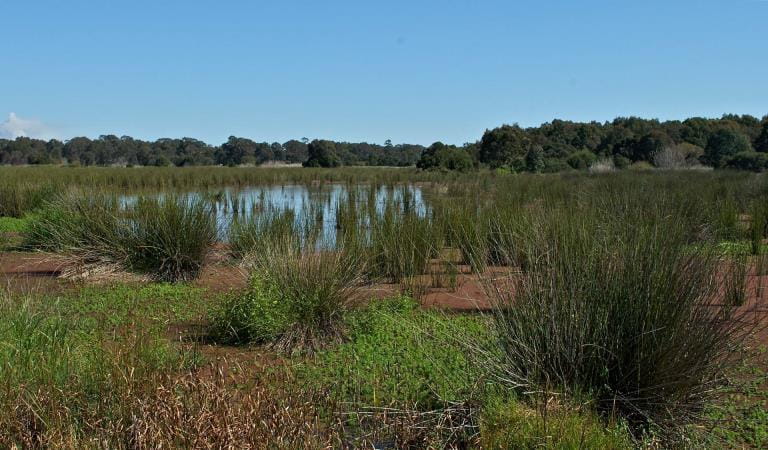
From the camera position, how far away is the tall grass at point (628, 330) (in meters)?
4.14

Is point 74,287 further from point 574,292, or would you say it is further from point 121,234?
point 574,292

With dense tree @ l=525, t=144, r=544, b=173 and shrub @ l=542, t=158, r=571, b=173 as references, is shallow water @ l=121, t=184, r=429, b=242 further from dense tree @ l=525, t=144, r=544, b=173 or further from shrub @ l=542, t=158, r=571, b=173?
dense tree @ l=525, t=144, r=544, b=173

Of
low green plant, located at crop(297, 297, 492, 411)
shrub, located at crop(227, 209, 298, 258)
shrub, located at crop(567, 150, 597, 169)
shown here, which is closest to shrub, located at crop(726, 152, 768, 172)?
shrub, located at crop(567, 150, 597, 169)

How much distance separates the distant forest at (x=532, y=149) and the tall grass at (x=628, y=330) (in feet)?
106

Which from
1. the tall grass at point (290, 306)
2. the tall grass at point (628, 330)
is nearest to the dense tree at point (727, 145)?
the tall grass at point (290, 306)

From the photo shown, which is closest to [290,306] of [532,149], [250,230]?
[250,230]

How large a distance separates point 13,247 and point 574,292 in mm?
10887

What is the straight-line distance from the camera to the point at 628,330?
4215 millimetres

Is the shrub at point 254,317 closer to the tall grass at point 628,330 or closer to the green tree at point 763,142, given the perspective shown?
the tall grass at point 628,330

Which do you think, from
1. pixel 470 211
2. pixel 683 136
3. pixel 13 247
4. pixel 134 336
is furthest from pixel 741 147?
pixel 134 336

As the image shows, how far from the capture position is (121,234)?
955cm

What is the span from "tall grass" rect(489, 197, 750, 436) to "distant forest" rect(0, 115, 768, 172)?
106ft

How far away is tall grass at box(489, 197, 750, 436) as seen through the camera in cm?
414

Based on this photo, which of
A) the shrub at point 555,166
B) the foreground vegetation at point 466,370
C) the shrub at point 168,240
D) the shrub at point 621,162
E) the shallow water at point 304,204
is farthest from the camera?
the shrub at point 621,162
